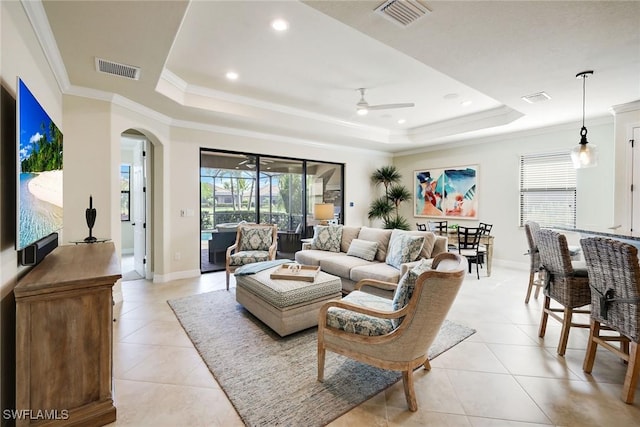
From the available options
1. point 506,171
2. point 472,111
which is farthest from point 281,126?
point 506,171

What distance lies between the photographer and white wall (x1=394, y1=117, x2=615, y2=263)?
486 cm

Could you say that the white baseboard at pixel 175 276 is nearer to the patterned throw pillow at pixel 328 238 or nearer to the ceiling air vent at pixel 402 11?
the patterned throw pillow at pixel 328 238

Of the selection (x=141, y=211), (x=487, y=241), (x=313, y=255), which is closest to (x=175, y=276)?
(x=141, y=211)

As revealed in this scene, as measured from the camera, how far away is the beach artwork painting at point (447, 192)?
6480 mm

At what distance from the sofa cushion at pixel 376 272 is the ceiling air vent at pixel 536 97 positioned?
2848 millimetres

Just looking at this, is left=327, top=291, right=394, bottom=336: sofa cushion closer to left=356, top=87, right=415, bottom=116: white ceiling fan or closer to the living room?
the living room

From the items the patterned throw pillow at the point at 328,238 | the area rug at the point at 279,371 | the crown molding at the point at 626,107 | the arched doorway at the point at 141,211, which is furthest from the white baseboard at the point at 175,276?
the crown molding at the point at 626,107

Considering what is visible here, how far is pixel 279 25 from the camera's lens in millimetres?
2703

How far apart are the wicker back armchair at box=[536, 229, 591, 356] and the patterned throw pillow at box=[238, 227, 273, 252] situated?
3.52 meters

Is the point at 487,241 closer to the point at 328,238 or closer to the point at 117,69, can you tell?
the point at 328,238

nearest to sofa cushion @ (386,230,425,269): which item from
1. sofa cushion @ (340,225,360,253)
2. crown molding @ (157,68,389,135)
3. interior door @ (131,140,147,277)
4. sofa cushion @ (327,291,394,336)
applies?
sofa cushion @ (340,225,360,253)

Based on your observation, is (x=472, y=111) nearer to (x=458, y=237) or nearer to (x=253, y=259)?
(x=458, y=237)

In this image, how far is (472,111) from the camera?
5348mm

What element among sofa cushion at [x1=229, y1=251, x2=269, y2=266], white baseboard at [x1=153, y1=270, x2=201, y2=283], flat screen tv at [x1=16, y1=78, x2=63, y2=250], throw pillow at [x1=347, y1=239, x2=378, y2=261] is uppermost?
flat screen tv at [x1=16, y1=78, x2=63, y2=250]
